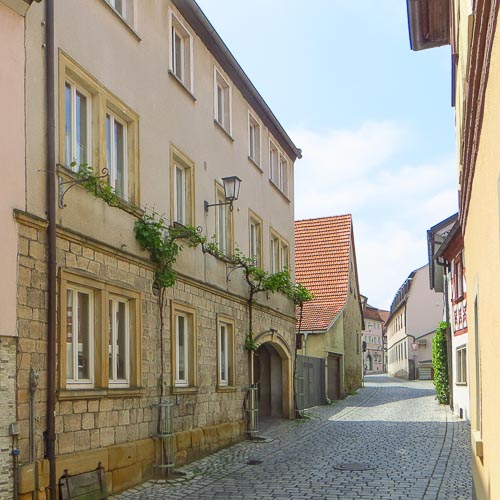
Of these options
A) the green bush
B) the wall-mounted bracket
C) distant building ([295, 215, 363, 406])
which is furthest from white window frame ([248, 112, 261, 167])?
the wall-mounted bracket

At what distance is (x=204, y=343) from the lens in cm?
1469

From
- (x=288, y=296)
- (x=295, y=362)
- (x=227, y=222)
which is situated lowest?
(x=295, y=362)

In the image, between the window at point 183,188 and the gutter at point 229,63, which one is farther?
the gutter at point 229,63

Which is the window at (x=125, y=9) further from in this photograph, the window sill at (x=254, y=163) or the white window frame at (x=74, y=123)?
the window sill at (x=254, y=163)

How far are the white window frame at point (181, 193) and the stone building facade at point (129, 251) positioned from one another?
0.11ft

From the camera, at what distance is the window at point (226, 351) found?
16.0 metres

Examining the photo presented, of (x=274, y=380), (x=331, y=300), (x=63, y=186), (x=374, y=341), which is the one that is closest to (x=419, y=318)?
(x=331, y=300)

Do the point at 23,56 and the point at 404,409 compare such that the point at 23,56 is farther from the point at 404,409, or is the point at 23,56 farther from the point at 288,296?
the point at 404,409

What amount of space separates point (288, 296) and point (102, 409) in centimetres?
1201

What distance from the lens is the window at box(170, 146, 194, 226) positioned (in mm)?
13892

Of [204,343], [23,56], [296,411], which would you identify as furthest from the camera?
[296,411]

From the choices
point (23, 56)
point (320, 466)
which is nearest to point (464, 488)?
point (320, 466)

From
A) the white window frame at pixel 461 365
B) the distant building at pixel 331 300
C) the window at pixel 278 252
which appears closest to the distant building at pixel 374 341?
the distant building at pixel 331 300

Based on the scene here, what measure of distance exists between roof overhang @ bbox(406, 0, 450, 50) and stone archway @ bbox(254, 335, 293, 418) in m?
11.6
